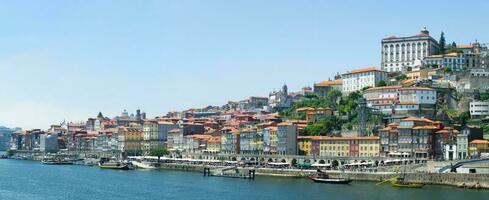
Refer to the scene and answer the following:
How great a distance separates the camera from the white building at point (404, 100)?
8269cm

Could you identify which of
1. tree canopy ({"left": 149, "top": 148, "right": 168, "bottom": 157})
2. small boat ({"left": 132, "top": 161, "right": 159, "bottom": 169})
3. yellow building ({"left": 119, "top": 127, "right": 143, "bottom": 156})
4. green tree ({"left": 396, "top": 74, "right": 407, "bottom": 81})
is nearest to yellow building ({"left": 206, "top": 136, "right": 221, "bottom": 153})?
tree canopy ({"left": 149, "top": 148, "right": 168, "bottom": 157})

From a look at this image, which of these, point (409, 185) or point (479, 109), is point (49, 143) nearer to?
point (479, 109)

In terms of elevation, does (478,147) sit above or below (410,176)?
above

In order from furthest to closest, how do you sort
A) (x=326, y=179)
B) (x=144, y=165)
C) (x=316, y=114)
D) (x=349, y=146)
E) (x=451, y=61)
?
(x=451, y=61), (x=144, y=165), (x=316, y=114), (x=349, y=146), (x=326, y=179)

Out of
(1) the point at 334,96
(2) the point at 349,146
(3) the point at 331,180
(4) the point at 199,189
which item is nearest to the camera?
(4) the point at 199,189

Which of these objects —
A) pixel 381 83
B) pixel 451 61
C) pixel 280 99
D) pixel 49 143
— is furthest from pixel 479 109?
pixel 49 143

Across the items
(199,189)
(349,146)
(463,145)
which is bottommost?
(199,189)

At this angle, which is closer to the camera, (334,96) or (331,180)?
(331,180)

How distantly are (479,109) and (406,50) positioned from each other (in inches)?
926

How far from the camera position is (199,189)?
57812mm

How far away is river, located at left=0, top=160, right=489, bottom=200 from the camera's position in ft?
170

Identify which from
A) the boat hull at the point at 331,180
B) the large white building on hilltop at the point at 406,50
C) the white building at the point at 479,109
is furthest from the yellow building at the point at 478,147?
the large white building on hilltop at the point at 406,50

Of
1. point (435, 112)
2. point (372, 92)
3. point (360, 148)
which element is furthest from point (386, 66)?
point (360, 148)

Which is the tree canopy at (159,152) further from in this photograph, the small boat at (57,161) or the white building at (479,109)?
the white building at (479,109)
